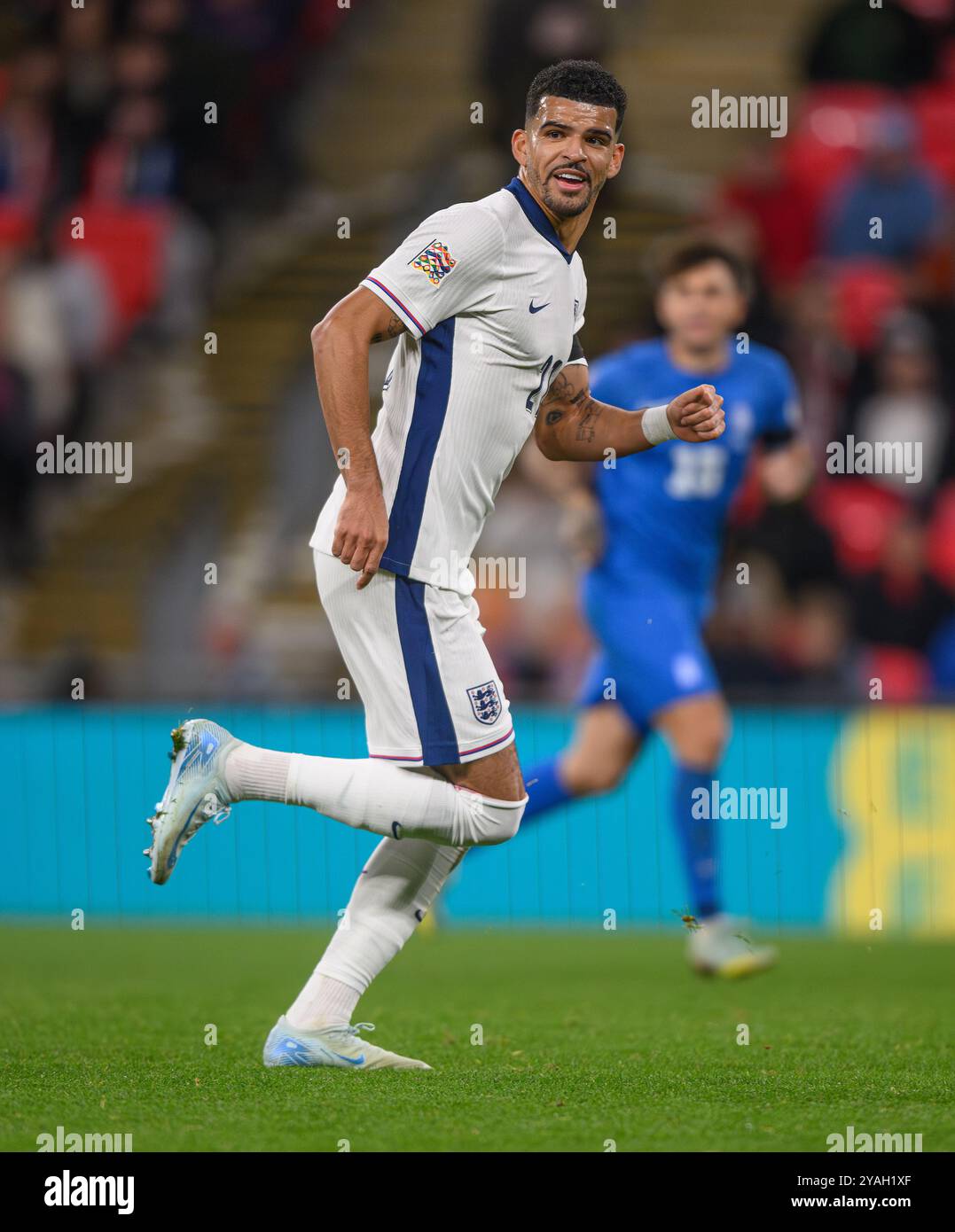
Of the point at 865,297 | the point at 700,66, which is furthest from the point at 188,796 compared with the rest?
the point at 700,66

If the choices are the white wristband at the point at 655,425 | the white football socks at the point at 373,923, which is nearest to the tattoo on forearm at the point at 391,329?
the white wristband at the point at 655,425

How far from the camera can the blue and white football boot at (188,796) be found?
4402mm

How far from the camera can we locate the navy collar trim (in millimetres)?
4500

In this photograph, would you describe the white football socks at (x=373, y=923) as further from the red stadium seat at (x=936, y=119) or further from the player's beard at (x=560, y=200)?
the red stadium seat at (x=936, y=119)

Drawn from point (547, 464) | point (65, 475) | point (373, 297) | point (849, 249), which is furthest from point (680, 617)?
point (65, 475)

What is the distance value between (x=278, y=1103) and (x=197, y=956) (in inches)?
144

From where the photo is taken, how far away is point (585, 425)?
16.2 feet

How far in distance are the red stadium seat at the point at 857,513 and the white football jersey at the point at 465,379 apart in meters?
6.55

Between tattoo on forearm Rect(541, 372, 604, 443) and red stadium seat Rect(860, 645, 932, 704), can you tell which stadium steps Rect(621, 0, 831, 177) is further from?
tattoo on forearm Rect(541, 372, 604, 443)

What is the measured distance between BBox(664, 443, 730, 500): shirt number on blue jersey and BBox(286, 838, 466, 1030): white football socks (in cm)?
293

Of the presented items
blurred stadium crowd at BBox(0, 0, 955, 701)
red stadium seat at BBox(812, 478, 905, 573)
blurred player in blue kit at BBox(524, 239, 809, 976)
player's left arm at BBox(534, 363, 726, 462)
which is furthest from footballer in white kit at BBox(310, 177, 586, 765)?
red stadium seat at BBox(812, 478, 905, 573)

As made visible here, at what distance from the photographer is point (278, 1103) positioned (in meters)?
4.05

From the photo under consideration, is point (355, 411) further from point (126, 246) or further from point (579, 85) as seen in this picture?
point (126, 246)

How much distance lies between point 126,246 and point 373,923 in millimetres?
8524
